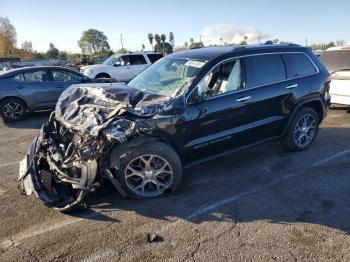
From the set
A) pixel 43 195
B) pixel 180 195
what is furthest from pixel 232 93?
pixel 43 195

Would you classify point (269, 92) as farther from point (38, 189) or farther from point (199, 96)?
point (38, 189)

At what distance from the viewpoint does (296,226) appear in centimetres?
367

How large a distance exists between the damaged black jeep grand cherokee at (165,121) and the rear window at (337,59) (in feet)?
10.4

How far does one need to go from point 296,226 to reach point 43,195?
114 inches

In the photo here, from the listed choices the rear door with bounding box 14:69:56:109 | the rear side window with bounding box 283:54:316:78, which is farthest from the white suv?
the rear side window with bounding box 283:54:316:78

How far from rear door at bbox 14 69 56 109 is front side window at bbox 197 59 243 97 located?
22.6 ft

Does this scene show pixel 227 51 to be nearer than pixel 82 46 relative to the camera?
Yes

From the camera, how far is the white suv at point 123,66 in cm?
1669

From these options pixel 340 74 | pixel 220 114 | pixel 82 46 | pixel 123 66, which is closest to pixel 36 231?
pixel 220 114

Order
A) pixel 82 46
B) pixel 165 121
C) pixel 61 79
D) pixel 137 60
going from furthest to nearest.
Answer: pixel 82 46
pixel 137 60
pixel 61 79
pixel 165 121

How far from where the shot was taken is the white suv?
16.7 m

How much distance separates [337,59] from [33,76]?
8311 mm

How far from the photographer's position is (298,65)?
577cm

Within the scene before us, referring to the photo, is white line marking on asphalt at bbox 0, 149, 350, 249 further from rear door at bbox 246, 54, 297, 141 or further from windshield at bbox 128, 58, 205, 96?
windshield at bbox 128, 58, 205, 96
